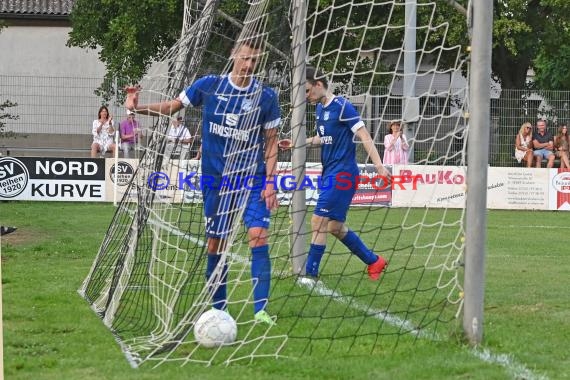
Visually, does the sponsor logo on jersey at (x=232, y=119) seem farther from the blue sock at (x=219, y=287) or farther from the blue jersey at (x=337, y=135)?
the blue jersey at (x=337, y=135)

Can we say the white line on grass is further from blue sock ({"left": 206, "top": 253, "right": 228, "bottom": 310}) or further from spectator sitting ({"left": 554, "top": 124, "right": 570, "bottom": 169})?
spectator sitting ({"left": 554, "top": 124, "right": 570, "bottom": 169})

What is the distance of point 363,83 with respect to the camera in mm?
14203

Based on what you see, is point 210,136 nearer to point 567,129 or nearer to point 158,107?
point 158,107

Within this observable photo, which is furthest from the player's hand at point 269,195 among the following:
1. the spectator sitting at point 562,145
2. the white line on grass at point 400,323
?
the spectator sitting at point 562,145

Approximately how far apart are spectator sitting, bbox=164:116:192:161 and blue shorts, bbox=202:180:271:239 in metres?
0.93

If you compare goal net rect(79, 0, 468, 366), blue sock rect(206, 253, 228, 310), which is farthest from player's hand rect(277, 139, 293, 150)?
blue sock rect(206, 253, 228, 310)

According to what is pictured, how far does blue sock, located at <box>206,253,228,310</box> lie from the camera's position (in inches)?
255

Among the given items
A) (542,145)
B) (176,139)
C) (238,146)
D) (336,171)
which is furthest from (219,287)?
(542,145)

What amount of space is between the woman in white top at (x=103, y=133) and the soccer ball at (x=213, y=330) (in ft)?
47.7

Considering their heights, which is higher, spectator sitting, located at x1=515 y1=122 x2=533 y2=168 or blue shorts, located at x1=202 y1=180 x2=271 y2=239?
spectator sitting, located at x1=515 y1=122 x2=533 y2=168

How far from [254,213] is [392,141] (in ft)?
31.9

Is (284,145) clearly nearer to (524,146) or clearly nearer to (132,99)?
(132,99)

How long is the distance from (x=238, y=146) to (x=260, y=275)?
883mm

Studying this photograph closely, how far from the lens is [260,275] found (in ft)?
22.0
